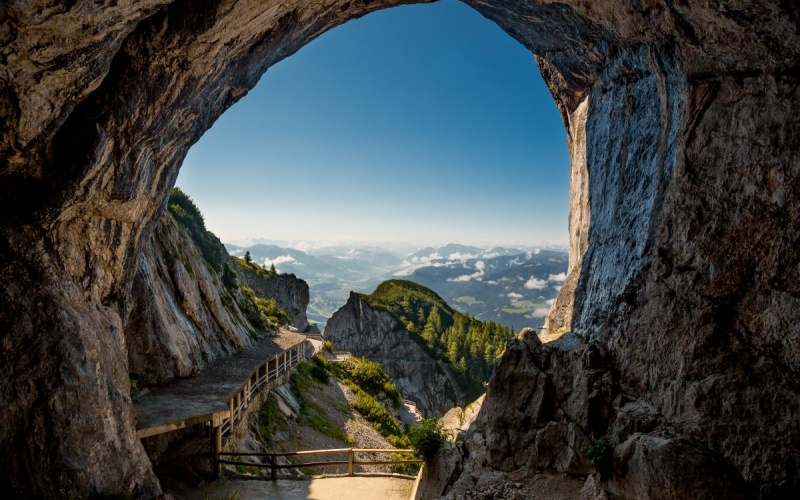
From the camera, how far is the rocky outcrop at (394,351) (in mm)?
81375

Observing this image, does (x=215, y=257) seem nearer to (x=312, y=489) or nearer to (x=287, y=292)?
(x=312, y=489)

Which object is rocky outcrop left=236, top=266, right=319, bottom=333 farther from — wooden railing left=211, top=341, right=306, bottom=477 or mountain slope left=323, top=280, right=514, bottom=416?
wooden railing left=211, top=341, right=306, bottom=477

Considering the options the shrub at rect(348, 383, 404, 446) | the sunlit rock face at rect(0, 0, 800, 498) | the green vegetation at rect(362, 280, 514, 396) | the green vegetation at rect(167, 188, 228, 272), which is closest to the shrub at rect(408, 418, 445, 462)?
the sunlit rock face at rect(0, 0, 800, 498)

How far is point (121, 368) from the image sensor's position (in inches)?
489

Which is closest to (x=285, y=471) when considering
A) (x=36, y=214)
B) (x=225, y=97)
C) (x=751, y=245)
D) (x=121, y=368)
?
(x=121, y=368)

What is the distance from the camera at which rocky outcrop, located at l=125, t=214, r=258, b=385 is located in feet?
57.3

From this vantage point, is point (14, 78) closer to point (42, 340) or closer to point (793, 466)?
point (42, 340)

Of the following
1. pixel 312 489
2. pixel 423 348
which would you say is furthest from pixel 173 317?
pixel 423 348

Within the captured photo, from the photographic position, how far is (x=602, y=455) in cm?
1056

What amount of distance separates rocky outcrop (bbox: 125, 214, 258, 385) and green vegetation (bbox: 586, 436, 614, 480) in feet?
54.4

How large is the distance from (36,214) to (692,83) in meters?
18.5

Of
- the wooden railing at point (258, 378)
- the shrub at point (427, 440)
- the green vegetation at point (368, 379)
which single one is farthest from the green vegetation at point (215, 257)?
the shrub at point (427, 440)

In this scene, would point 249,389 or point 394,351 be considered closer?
point 249,389

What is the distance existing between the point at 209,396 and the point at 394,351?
72.2 meters
